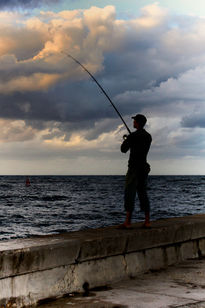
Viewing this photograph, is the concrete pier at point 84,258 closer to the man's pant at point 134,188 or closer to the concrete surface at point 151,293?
the concrete surface at point 151,293

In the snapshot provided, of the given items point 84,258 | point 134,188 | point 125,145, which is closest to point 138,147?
point 125,145

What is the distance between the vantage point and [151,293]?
3988 millimetres

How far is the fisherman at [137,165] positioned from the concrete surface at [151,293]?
0.80 meters

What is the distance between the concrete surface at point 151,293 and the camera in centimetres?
362

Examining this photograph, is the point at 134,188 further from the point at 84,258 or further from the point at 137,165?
the point at 84,258

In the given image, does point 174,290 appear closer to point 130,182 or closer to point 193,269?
point 193,269

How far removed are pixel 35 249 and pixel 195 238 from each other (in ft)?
9.27

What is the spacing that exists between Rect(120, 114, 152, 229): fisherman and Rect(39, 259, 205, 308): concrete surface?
798mm

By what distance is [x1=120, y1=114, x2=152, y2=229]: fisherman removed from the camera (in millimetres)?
5172

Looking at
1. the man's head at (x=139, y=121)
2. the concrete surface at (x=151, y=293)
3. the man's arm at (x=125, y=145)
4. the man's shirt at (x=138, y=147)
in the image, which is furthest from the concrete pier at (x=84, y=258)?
the man's head at (x=139, y=121)

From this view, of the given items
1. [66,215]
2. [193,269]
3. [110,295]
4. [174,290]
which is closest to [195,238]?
[193,269]

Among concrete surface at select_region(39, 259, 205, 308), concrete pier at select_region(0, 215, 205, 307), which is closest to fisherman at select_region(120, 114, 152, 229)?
concrete pier at select_region(0, 215, 205, 307)

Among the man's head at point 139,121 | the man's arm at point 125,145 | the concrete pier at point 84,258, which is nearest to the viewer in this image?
the concrete pier at point 84,258

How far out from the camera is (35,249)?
146 inches
